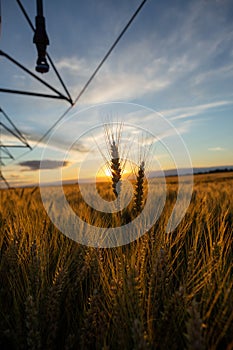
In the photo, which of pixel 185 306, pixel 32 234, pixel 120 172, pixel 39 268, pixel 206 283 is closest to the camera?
pixel 185 306

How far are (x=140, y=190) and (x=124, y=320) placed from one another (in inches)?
39.0

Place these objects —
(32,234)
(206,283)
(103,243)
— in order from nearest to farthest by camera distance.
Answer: (206,283)
(103,243)
(32,234)

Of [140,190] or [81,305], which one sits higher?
[140,190]

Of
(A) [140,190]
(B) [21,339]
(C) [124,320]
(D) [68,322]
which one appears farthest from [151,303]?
(A) [140,190]

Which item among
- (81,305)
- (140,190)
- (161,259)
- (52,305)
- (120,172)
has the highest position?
(120,172)

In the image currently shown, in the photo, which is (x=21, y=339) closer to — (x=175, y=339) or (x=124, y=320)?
(x=124, y=320)

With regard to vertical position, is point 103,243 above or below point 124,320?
above

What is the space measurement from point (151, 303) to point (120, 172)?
3.12 ft

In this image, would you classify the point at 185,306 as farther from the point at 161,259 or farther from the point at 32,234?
the point at 32,234

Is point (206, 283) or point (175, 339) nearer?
point (175, 339)

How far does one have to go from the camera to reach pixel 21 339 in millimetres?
928

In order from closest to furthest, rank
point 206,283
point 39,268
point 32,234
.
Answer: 1. point 206,283
2. point 39,268
3. point 32,234

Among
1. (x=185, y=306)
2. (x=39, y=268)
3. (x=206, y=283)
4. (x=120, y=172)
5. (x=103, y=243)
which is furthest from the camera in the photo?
(x=120, y=172)

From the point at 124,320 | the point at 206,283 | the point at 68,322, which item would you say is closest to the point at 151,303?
the point at 124,320
